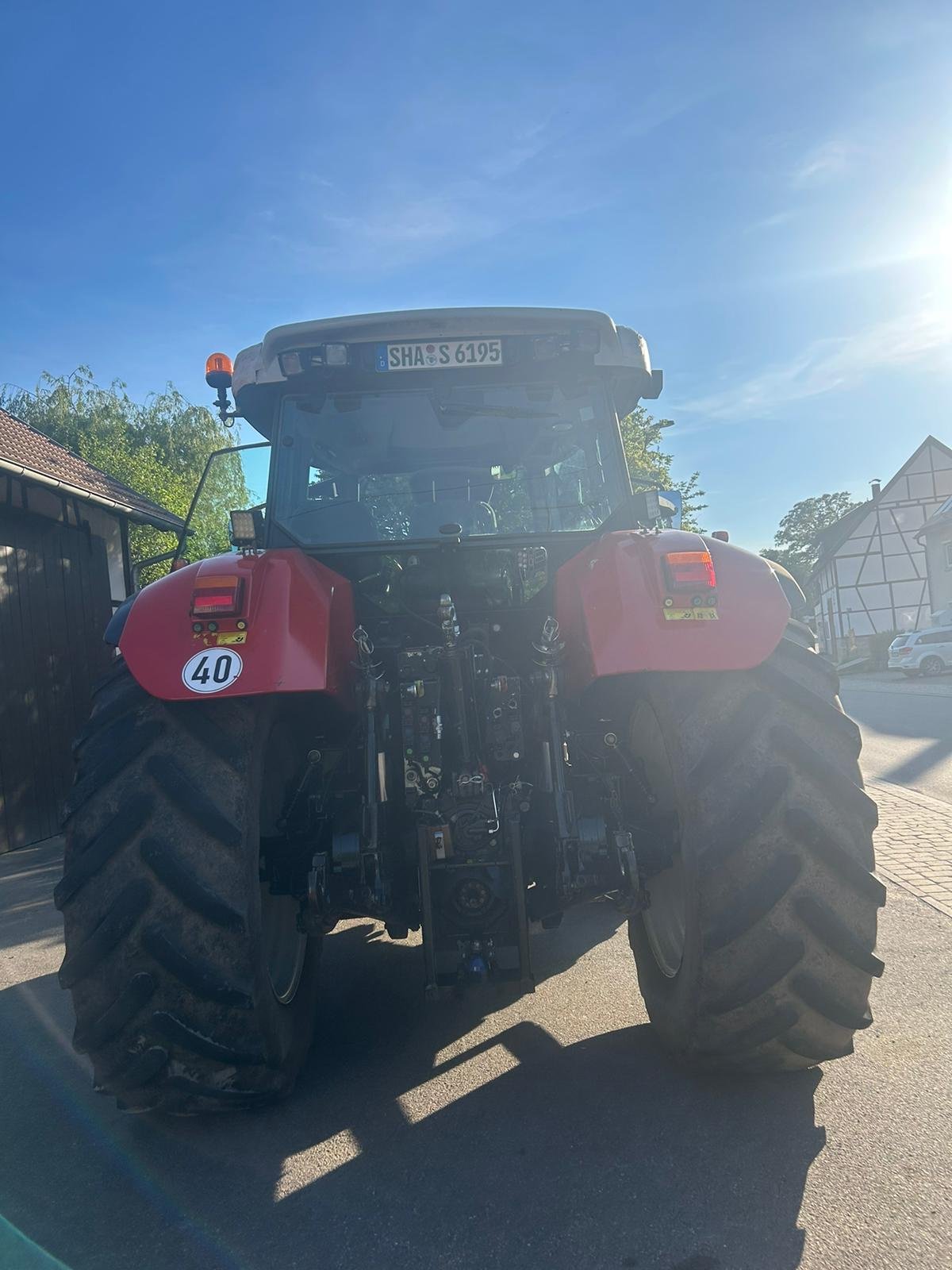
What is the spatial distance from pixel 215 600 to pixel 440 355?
1440 millimetres

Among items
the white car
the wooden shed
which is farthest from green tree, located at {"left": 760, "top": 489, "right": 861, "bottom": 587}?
the wooden shed

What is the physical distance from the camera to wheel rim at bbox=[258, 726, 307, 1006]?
293cm

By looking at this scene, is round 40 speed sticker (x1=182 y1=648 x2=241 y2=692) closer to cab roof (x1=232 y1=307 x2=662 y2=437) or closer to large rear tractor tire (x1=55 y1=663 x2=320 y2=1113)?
large rear tractor tire (x1=55 y1=663 x2=320 y2=1113)

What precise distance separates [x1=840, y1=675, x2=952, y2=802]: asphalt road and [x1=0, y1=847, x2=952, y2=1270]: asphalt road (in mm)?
6505

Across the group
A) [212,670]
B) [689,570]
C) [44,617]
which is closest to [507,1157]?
[212,670]

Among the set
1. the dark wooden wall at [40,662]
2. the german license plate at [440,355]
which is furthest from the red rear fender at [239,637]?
the dark wooden wall at [40,662]

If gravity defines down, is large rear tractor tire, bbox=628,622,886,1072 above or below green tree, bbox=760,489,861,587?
below

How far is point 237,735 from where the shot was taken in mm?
2645

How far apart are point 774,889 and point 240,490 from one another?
2994 centimetres

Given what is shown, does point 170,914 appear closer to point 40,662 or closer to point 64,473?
point 40,662

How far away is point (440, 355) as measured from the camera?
11.5 feet

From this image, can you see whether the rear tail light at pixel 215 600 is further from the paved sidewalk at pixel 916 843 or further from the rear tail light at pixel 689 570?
the paved sidewalk at pixel 916 843

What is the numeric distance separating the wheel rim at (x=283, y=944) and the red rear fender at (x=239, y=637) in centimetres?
77

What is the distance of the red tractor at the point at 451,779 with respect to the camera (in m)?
2.51
